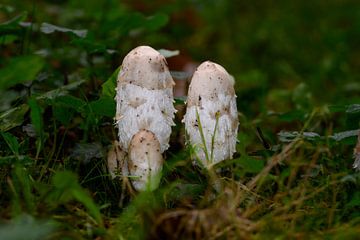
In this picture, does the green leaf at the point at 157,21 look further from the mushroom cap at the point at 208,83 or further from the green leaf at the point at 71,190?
the green leaf at the point at 71,190

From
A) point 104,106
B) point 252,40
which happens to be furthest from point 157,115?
point 252,40

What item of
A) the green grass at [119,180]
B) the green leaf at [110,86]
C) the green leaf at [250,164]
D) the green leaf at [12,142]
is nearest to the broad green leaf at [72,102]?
the green grass at [119,180]

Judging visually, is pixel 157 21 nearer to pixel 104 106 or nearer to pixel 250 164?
pixel 104 106

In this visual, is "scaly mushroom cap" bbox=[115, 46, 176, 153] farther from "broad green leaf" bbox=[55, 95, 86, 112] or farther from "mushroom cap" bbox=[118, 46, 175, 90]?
"broad green leaf" bbox=[55, 95, 86, 112]

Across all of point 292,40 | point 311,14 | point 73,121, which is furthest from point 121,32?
point 311,14

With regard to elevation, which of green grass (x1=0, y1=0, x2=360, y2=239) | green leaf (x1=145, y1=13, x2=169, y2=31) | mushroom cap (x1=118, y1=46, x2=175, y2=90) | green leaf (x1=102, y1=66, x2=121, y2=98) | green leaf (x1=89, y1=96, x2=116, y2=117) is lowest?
green grass (x1=0, y1=0, x2=360, y2=239)

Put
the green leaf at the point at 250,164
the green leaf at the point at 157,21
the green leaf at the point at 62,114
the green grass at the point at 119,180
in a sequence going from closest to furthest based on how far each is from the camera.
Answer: the green grass at the point at 119,180 < the green leaf at the point at 250,164 < the green leaf at the point at 62,114 < the green leaf at the point at 157,21

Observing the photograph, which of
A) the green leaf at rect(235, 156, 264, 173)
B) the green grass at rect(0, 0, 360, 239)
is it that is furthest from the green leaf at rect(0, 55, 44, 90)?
the green leaf at rect(235, 156, 264, 173)
